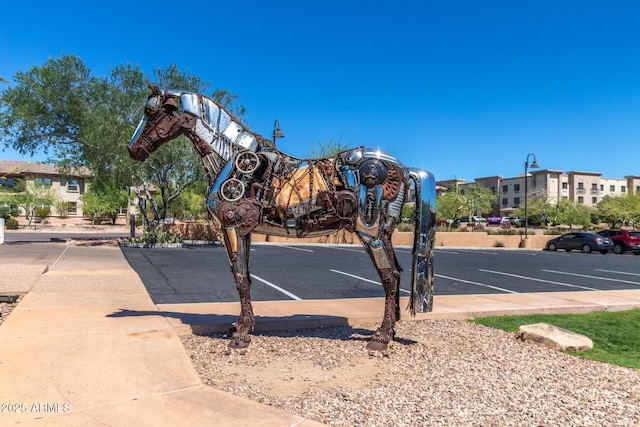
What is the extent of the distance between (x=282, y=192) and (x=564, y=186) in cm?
10817

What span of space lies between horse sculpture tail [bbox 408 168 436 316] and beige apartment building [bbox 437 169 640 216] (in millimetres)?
90587

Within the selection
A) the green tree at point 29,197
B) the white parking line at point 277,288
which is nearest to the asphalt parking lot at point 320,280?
the white parking line at point 277,288

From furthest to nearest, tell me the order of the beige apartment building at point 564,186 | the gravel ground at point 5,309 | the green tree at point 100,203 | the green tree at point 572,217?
the beige apartment building at point 564,186, the green tree at point 572,217, the green tree at point 100,203, the gravel ground at point 5,309

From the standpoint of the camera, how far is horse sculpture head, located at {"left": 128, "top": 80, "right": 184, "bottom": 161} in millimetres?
5188

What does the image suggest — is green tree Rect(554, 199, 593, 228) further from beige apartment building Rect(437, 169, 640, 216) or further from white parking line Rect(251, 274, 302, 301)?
white parking line Rect(251, 274, 302, 301)

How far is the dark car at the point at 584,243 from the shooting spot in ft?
97.3

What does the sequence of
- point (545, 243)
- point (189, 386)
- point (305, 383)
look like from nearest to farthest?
point (189, 386) < point (305, 383) < point (545, 243)

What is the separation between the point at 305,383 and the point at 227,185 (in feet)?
7.51

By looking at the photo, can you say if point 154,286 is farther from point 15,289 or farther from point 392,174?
point 392,174

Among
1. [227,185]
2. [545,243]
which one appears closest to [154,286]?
[227,185]

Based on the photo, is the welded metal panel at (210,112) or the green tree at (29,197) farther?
the green tree at (29,197)

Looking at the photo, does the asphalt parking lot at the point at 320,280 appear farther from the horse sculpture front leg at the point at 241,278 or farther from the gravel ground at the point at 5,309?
the horse sculpture front leg at the point at 241,278

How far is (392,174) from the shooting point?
A: 17.1 ft

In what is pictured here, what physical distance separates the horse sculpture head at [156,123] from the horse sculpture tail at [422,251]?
2.92 meters
